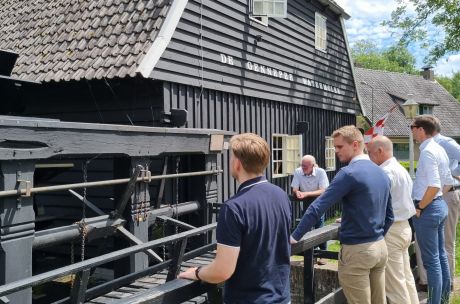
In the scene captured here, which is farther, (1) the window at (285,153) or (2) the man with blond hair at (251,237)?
(1) the window at (285,153)

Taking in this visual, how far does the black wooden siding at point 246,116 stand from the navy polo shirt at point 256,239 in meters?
4.98

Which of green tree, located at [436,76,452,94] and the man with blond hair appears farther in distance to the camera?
green tree, located at [436,76,452,94]

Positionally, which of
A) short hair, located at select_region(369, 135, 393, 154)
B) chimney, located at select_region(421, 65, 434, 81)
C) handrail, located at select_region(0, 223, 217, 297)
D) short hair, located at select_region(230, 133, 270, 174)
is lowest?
handrail, located at select_region(0, 223, 217, 297)

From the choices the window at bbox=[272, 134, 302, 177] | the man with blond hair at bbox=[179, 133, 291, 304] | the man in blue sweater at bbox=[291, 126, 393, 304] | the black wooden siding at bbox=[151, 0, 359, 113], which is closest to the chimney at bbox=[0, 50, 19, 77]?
the black wooden siding at bbox=[151, 0, 359, 113]

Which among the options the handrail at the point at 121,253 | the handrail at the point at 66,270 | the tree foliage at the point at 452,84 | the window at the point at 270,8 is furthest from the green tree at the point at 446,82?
the handrail at the point at 66,270

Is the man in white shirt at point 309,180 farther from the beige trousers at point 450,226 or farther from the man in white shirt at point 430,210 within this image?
the man in white shirt at point 430,210

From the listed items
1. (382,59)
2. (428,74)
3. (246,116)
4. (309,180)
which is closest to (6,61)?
(309,180)

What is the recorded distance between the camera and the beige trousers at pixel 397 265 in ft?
13.3

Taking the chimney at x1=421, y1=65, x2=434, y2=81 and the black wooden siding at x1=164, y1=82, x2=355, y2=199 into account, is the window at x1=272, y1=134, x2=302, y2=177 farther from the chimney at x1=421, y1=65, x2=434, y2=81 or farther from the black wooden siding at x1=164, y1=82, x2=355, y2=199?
the chimney at x1=421, y1=65, x2=434, y2=81

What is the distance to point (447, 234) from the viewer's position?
5293 millimetres

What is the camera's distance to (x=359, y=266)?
3412mm

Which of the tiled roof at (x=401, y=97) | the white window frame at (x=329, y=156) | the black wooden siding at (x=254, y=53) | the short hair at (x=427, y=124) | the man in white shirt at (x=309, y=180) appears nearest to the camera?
the short hair at (x=427, y=124)

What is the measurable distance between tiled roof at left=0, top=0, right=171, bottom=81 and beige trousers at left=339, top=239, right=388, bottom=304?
4179mm

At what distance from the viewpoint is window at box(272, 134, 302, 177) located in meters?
11.1
